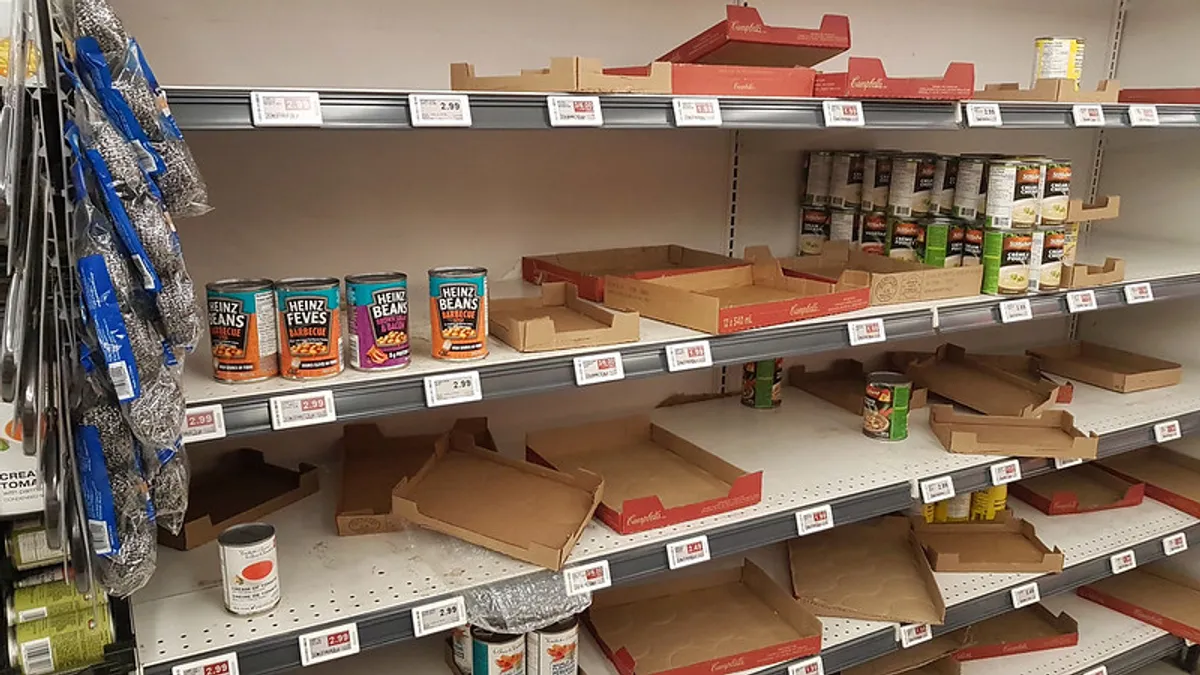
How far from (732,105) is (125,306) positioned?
1.06 m

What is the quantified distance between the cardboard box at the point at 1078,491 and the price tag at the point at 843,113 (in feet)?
5.06

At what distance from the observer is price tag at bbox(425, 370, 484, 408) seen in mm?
1495

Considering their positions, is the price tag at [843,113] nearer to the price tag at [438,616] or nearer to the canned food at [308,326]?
the canned food at [308,326]

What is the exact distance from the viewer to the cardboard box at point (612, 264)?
77.3 inches

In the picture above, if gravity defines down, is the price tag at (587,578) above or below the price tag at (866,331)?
below

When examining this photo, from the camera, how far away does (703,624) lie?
2.08 m

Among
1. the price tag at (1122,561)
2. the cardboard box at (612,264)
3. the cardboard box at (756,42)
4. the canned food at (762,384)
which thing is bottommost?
the price tag at (1122,561)

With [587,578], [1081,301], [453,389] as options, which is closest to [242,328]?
[453,389]

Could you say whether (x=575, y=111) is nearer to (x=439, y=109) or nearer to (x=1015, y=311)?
(x=439, y=109)

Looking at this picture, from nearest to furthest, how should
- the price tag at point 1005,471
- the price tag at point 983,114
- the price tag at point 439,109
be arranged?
the price tag at point 439,109, the price tag at point 983,114, the price tag at point 1005,471

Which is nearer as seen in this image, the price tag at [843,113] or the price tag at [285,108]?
the price tag at [285,108]

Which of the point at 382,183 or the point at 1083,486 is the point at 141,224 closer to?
the point at 382,183

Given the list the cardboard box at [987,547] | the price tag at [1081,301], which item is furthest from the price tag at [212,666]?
the price tag at [1081,301]

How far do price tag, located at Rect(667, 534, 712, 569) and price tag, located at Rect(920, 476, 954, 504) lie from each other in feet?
1.99
